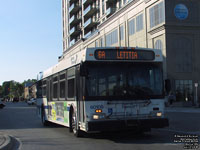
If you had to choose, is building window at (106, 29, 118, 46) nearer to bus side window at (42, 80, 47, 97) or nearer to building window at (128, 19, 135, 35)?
building window at (128, 19, 135, 35)

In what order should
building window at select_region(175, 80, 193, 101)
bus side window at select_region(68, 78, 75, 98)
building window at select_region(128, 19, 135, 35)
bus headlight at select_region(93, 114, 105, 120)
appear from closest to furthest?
bus headlight at select_region(93, 114, 105, 120) < bus side window at select_region(68, 78, 75, 98) < building window at select_region(175, 80, 193, 101) < building window at select_region(128, 19, 135, 35)

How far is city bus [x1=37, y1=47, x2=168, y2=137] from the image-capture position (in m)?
10.1

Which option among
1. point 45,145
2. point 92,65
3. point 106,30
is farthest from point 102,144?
point 106,30

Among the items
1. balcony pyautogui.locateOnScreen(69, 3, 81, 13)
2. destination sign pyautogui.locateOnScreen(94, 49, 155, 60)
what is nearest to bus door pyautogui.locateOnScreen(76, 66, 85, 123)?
destination sign pyautogui.locateOnScreen(94, 49, 155, 60)

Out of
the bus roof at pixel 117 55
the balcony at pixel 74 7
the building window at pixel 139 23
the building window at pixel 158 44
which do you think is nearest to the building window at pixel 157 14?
the building window at pixel 158 44

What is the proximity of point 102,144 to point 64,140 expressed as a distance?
172 cm

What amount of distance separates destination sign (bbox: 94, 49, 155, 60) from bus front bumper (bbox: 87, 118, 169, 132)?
77.1 inches

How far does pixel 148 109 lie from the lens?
34.5ft

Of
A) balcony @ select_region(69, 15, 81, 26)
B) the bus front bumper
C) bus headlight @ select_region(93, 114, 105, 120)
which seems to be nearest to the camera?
the bus front bumper

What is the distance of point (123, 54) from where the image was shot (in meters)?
10.6

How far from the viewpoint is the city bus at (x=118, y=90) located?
10125mm

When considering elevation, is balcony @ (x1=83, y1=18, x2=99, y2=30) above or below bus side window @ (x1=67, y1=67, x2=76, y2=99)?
above

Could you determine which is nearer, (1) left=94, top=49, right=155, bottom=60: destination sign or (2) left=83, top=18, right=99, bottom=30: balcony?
(1) left=94, top=49, right=155, bottom=60: destination sign

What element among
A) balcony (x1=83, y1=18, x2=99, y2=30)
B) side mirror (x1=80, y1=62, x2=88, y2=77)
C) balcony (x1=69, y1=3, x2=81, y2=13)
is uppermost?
balcony (x1=69, y1=3, x2=81, y2=13)
